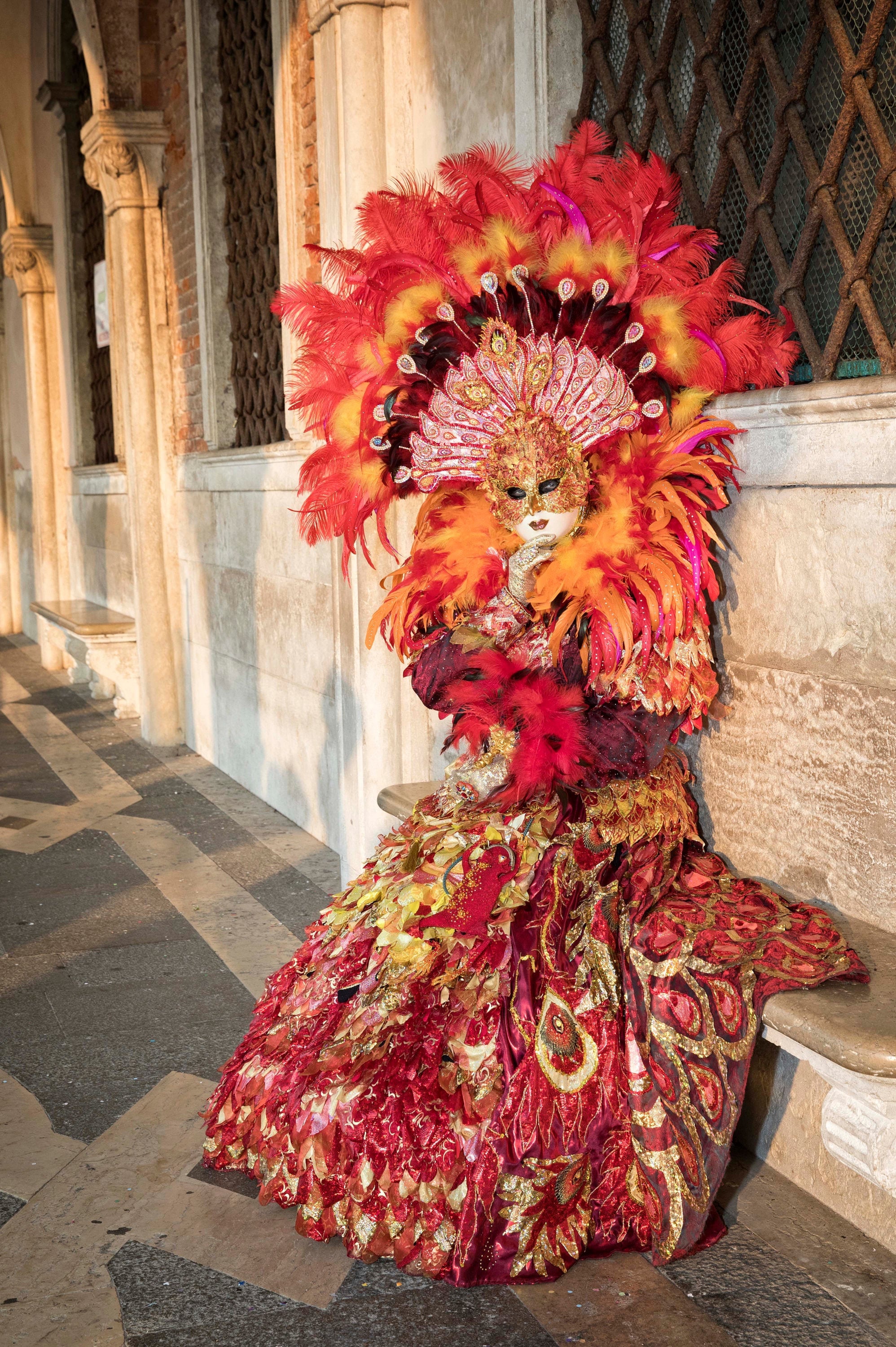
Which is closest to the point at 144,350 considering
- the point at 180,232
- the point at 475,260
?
the point at 180,232

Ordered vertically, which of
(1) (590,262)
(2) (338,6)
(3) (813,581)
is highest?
(2) (338,6)

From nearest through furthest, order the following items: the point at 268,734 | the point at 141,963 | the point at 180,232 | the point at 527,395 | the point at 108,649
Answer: the point at 527,395, the point at 141,963, the point at 268,734, the point at 180,232, the point at 108,649

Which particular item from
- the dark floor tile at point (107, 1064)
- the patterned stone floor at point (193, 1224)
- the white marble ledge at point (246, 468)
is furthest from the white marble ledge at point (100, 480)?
the dark floor tile at point (107, 1064)

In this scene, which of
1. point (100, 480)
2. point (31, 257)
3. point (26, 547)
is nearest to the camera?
point (100, 480)

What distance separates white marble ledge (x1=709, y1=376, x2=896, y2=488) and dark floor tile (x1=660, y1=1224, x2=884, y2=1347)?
1.51 metres

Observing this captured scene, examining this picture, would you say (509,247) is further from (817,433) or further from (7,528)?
(7,528)

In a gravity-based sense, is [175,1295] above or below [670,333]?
below

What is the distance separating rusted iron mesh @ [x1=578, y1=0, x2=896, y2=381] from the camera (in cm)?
262

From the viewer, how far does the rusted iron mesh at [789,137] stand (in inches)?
103

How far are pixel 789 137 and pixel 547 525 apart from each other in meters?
1.06

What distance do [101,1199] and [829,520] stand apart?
2.08 meters

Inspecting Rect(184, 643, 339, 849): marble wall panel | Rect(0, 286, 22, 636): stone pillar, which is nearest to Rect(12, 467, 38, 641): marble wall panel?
Rect(0, 286, 22, 636): stone pillar

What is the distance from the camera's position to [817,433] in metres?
2.58

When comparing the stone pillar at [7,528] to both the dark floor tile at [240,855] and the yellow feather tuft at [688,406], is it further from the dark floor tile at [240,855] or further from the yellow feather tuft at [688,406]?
the yellow feather tuft at [688,406]
